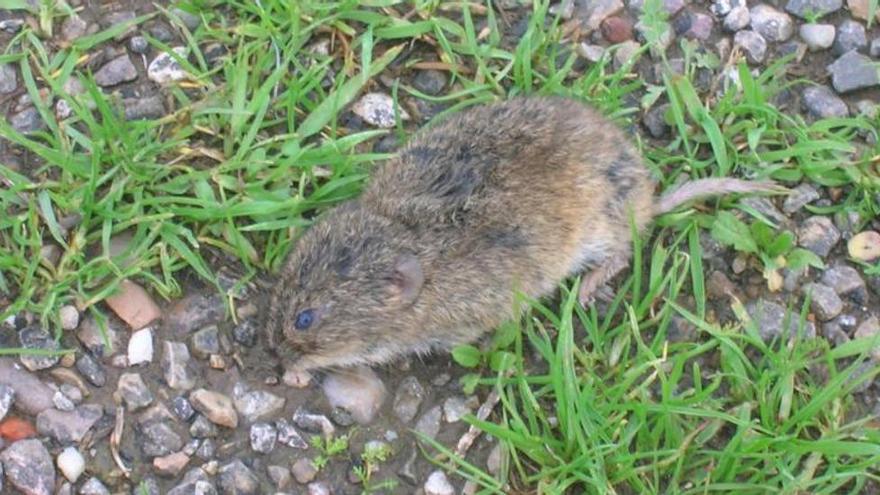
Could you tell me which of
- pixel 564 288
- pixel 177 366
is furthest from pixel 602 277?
pixel 177 366

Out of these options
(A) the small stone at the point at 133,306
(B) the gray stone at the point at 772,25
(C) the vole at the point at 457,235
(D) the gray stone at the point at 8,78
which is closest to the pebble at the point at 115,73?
(D) the gray stone at the point at 8,78

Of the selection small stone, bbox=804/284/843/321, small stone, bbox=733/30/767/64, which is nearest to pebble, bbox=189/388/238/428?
small stone, bbox=804/284/843/321

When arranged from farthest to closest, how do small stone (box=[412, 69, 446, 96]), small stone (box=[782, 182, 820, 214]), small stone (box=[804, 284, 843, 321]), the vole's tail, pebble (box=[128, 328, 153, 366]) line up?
small stone (box=[412, 69, 446, 96]) → small stone (box=[782, 182, 820, 214]) → the vole's tail → small stone (box=[804, 284, 843, 321]) → pebble (box=[128, 328, 153, 366])

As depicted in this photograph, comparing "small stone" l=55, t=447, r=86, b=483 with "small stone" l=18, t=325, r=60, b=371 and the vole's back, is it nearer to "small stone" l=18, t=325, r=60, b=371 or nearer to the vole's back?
"small stone" l=18, t=325, r=60, b=371

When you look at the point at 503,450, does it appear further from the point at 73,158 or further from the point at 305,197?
the point at 73,158

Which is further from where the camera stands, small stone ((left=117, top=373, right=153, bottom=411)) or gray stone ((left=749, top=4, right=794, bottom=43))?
gray stone ((left=749, top=4, right=794, bottom=43))

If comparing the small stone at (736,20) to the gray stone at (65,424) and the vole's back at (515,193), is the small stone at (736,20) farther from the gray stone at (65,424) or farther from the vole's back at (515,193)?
the gray stone at (65,424)
